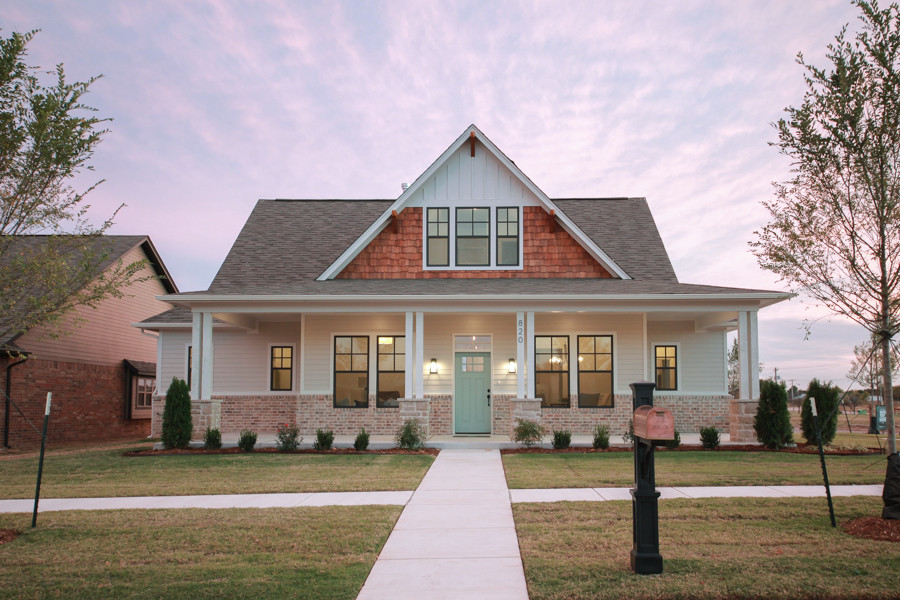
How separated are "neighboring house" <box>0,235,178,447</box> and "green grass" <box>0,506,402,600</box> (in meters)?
11.2

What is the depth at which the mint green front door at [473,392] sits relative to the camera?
57.7ft

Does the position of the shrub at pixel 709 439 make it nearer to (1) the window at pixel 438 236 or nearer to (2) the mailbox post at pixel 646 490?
(1) the window at pixel 438 236

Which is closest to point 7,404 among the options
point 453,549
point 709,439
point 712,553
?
point 453,549

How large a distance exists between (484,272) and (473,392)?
3181 millimetres

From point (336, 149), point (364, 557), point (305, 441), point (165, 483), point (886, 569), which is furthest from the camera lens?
point (336, 149)

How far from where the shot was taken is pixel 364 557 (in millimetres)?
6039

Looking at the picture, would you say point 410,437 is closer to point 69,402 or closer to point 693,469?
point 693,469

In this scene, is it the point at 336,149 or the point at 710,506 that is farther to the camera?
the point at 336,149

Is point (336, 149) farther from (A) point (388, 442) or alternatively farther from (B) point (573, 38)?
(A) point (388, 442)

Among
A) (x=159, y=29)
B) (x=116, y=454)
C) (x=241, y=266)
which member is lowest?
(x=116, y=454)

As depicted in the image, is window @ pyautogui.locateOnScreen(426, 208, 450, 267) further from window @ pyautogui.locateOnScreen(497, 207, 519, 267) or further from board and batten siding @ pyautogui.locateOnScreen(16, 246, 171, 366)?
board and batten siding @ pyautogui.locateOnScreen(16, 246, 171, 366)

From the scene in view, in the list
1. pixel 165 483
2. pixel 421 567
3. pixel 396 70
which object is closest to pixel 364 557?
pixel 421 567

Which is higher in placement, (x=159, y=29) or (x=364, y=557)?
(x=159, y=29)

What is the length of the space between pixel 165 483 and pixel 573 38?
45.8 ft
